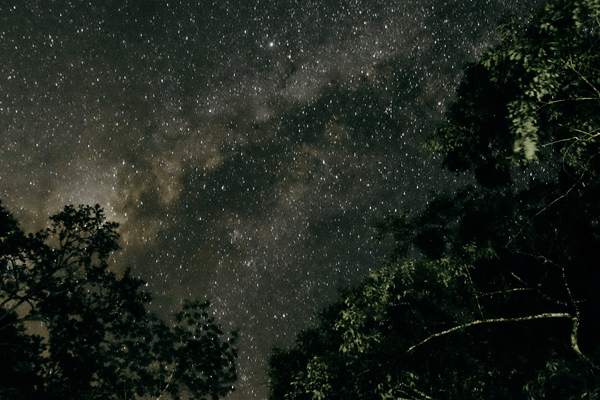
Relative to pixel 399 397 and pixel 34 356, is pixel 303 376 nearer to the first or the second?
pixel 399 397

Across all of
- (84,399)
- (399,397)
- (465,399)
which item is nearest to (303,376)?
(399,397)

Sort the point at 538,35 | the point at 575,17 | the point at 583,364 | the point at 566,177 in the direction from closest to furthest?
the point at 575,17 → the point at 538,35 → the point at 583,364 → the point at 566,177

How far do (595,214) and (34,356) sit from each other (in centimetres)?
1258

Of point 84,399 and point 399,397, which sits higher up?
point 84,399

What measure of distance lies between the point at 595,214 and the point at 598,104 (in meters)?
2.97

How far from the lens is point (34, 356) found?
10078 mm

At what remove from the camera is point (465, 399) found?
283 inches

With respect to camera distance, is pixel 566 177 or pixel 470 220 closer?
pixel 566 177

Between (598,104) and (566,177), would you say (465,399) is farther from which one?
(598,104)

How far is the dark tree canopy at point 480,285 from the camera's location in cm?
690

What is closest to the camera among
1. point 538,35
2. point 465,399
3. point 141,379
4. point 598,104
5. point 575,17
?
point 575,17

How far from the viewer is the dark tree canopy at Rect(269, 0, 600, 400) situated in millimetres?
6898

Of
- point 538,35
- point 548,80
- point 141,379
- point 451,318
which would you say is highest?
point 141,379

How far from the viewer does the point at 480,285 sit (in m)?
8.89
